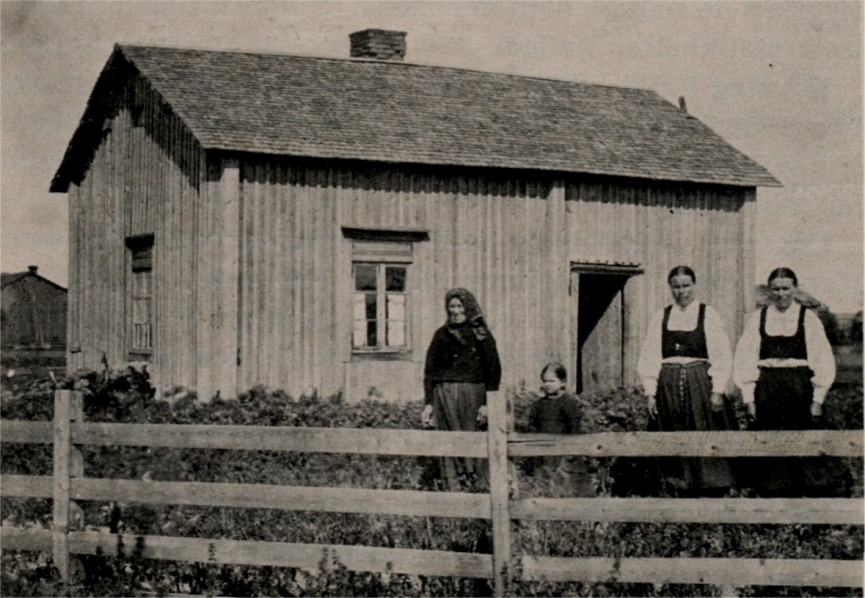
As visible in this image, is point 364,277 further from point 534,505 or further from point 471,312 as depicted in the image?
point 534,505

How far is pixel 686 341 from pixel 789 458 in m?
1.19

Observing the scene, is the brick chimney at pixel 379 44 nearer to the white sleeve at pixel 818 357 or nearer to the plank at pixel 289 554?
the white sleeve at pixel 818 357

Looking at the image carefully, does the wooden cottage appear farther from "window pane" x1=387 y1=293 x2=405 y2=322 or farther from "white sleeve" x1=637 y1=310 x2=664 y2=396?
"white sleeve" x1=637 y1=310 x2=664 y2=396

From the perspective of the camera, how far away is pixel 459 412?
1007cm

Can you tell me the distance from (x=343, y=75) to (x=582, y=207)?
4167 millimetres

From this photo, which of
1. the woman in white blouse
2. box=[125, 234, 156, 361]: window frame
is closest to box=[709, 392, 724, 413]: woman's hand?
the woman in white blouse

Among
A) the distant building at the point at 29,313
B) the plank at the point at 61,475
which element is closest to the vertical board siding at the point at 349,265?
the plank at the point at 61,475

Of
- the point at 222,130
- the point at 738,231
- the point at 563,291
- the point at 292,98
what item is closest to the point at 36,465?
the point at 222,130

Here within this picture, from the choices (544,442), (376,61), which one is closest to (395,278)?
(376,61)

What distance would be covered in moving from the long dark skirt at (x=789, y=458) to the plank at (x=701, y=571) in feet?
7.36

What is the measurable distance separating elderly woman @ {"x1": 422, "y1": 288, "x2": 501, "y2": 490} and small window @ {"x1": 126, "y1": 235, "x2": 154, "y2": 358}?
7604mm

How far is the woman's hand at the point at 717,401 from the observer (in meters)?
9.05

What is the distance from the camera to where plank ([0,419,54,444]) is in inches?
314

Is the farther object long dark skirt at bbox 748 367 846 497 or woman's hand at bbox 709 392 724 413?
woman's hand at bbox 709 392 724 413
